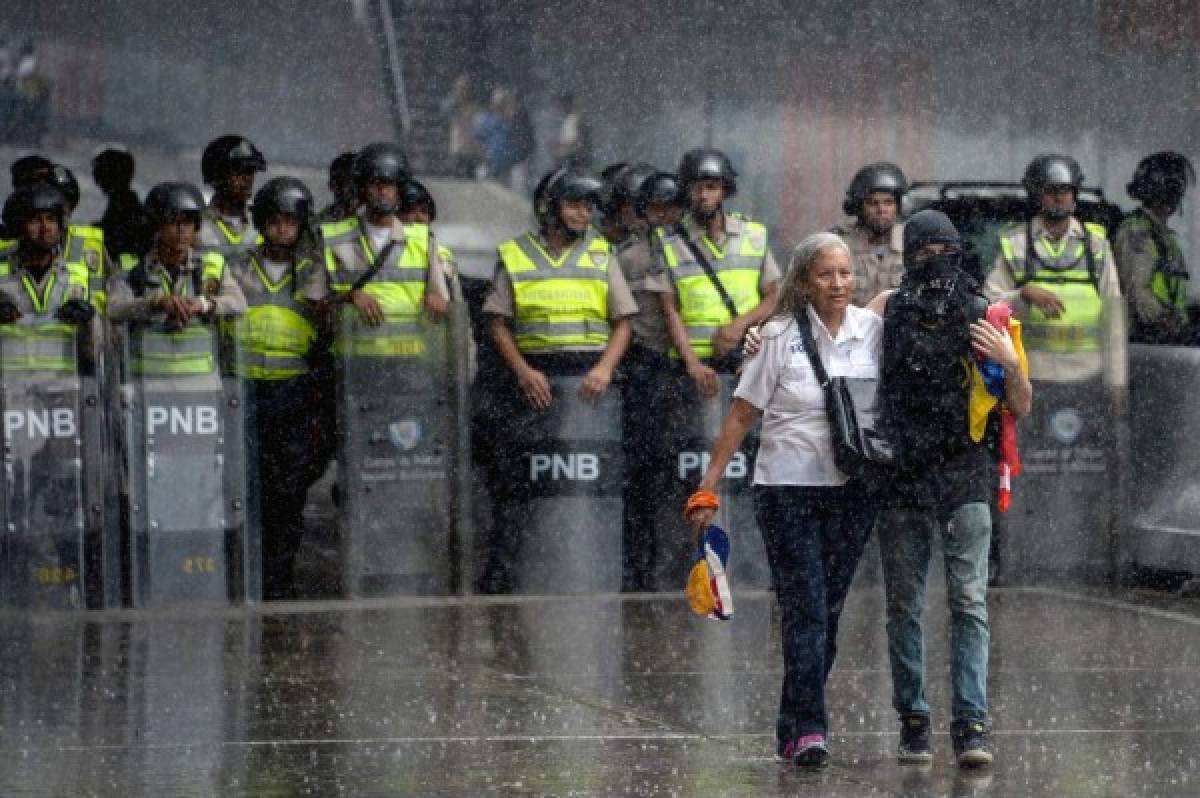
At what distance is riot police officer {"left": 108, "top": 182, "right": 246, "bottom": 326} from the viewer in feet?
42.8

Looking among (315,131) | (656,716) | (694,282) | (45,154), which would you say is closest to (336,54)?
(315,131)

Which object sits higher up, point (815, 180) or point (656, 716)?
point (815, 180)

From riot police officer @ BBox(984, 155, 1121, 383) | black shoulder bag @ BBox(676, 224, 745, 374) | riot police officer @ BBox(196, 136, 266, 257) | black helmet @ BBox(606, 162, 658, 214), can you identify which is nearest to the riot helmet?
riot police officer @ BBox(196, 136, 266, 257)

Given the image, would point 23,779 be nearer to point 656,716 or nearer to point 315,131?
point 656,716

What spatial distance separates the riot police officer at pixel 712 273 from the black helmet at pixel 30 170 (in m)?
3.12

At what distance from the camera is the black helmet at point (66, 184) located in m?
13.8

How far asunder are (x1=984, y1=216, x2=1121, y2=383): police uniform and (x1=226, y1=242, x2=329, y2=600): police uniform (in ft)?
10.9

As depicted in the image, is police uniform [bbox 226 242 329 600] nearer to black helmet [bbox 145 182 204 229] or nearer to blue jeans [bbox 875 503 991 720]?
black helmet [bbox 145 182 204 229]

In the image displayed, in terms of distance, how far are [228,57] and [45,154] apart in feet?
4.15

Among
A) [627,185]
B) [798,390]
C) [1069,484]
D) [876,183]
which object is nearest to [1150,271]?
[1069,484]

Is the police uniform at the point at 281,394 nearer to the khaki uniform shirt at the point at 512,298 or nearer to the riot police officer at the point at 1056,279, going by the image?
the khaki uniform shirt at the point at 512,298

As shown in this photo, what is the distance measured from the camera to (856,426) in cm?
875

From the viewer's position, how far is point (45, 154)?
54.7ft

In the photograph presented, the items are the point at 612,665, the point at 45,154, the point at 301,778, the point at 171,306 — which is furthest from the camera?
the point at 45,154
